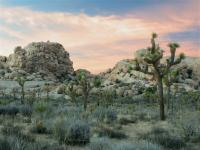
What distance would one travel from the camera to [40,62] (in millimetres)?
108438

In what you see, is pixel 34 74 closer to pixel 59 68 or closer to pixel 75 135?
pixel 59 68

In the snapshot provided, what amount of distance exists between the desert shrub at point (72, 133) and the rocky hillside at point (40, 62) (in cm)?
8861

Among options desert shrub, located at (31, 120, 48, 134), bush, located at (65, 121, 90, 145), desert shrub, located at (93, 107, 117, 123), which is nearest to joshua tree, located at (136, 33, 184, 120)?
desert shrub, located at (93, 107, 117, 123)

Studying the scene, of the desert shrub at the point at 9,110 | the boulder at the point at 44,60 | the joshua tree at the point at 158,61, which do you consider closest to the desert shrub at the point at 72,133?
the desert shrub at the point at 9,110

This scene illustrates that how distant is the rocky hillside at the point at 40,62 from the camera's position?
10462 centimetres

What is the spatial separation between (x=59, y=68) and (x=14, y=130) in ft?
331

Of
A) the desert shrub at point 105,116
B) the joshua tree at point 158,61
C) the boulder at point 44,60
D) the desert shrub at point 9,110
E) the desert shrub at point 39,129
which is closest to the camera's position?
the desert shrub at point 39,129

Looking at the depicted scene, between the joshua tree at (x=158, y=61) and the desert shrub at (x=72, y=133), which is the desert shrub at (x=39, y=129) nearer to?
the desert shrub at (x=72, y=133)

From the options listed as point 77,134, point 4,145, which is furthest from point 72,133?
point 4,145

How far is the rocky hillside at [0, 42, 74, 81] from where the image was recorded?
105 metres

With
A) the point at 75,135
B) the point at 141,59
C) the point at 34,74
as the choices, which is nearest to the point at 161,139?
the point at 75,135

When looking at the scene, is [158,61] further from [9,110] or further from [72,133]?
[72,133]

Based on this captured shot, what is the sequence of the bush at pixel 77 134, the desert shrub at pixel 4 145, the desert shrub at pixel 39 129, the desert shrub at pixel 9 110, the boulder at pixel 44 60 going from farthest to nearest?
the boulder at pixel 44 60
the desert shrub at pixel 9 110
the desert shrub at pixel 39 129
the bush at pixel 77 134
the desert shrub at pixel 4 145

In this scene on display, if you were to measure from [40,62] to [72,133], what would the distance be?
325 feet
